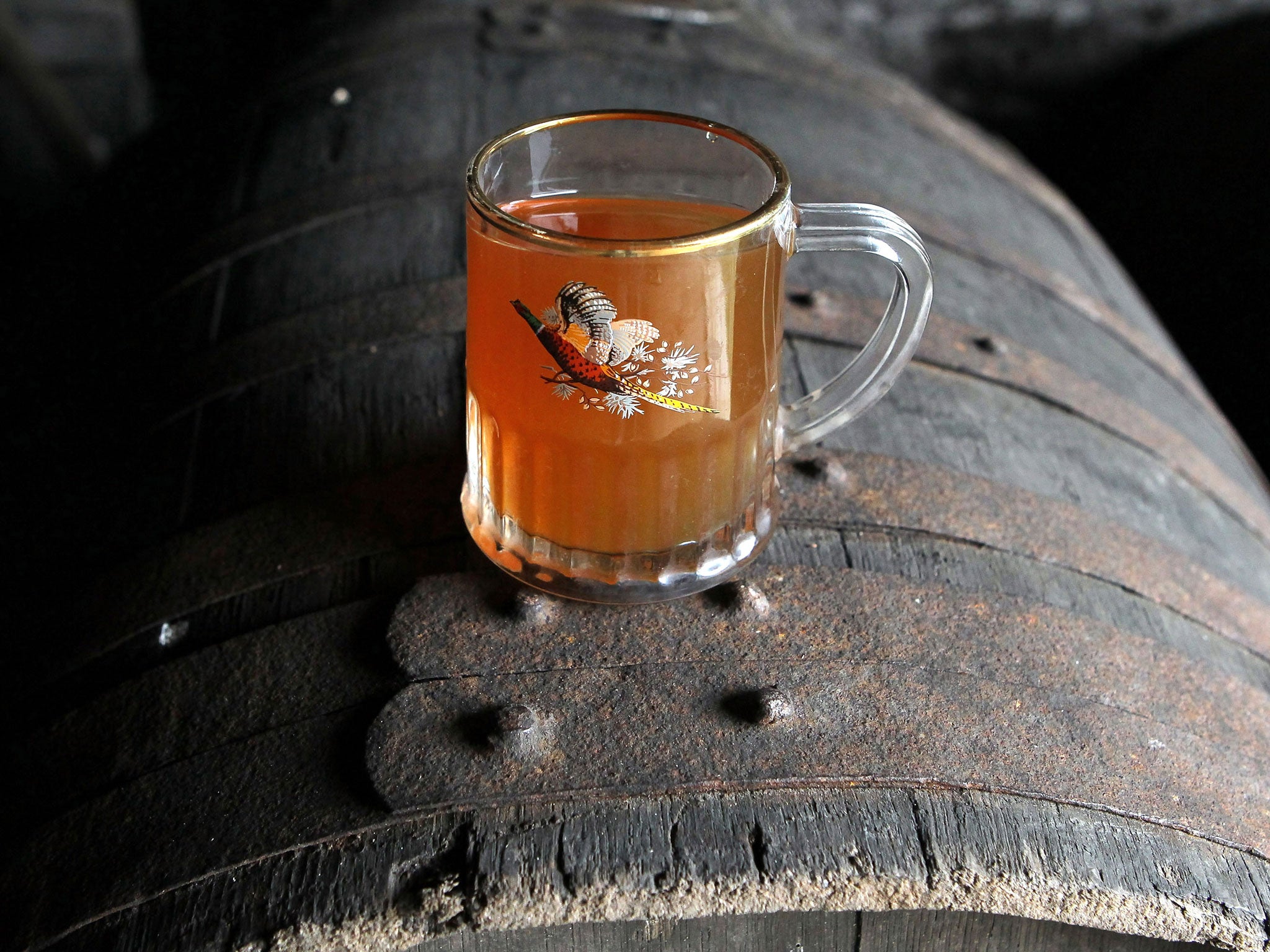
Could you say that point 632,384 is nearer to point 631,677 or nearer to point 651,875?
point 631,677

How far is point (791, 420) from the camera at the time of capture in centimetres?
95

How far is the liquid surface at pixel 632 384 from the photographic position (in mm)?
772

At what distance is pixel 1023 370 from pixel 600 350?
0.66 metres

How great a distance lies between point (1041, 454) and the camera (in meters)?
1.16

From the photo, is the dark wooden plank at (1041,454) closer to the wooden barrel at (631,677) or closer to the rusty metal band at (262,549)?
the wooden barrel at (631,677)

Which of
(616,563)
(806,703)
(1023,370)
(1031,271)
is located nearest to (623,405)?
(616,563)

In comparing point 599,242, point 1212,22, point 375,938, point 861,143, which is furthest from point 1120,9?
point 375,938

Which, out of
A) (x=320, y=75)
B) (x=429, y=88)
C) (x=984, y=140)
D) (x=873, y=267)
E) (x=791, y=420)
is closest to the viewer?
(x=791, y=420)

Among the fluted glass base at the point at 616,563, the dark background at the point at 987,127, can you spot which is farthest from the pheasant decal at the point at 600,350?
the dark background at the point at 987,127

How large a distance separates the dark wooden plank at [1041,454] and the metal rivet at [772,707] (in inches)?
13.2

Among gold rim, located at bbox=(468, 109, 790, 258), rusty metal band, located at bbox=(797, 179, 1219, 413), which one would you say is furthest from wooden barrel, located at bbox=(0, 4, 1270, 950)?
gold rim, located at bbox=(468, 109, 790, 258)

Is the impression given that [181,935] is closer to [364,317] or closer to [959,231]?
[364,317]

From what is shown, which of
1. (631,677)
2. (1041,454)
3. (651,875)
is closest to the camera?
(651,875)

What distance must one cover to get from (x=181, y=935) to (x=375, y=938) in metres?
0.13
